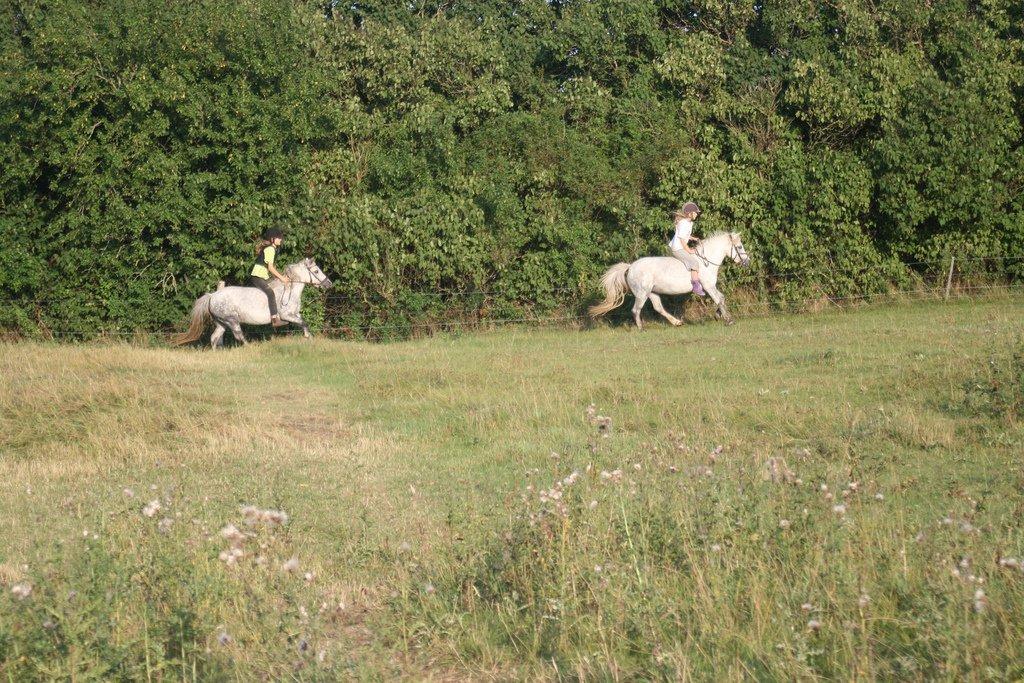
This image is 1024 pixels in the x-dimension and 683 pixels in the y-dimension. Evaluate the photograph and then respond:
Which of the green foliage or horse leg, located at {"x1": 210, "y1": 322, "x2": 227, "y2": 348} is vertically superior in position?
the green foliage

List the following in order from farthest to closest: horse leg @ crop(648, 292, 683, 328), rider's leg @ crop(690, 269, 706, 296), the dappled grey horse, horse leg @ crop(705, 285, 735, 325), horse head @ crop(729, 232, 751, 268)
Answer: horse head @ crop(729, 232, 751, 268) < horse leg @ crop(648, 292, 683, 328) < horse leg @ crop(705, 285, 735, 325) < rider's leg @ crop(690, 269, 706, 296) < the dappled grey horse

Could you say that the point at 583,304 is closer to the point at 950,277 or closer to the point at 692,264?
the point at 692,264

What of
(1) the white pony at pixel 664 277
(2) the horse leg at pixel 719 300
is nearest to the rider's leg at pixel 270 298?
(1) the white pony at pixel 664 277

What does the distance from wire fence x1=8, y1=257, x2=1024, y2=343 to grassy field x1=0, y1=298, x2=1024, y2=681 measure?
24.3ft

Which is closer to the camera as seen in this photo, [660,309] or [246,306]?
[246,306]

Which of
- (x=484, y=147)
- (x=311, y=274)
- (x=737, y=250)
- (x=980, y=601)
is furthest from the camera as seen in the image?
(x=484, y=147)

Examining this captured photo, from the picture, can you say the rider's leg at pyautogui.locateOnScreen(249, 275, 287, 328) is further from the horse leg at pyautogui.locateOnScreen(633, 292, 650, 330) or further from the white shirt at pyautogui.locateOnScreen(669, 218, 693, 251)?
the white shirt at pyautogui.locateOnScreen(669, 218, 693, 251)

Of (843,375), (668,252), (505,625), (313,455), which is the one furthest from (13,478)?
(668,252)

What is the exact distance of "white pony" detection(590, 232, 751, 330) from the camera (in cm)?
2084

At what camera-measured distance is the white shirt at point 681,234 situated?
69.3 feet

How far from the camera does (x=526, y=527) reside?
639cm

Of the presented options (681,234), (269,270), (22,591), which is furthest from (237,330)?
(22,591)

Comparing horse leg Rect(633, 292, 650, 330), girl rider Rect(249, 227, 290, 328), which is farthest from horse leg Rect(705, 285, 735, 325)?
girl rider Rect(249, 227, 290, 328)

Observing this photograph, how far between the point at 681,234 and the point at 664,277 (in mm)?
921
